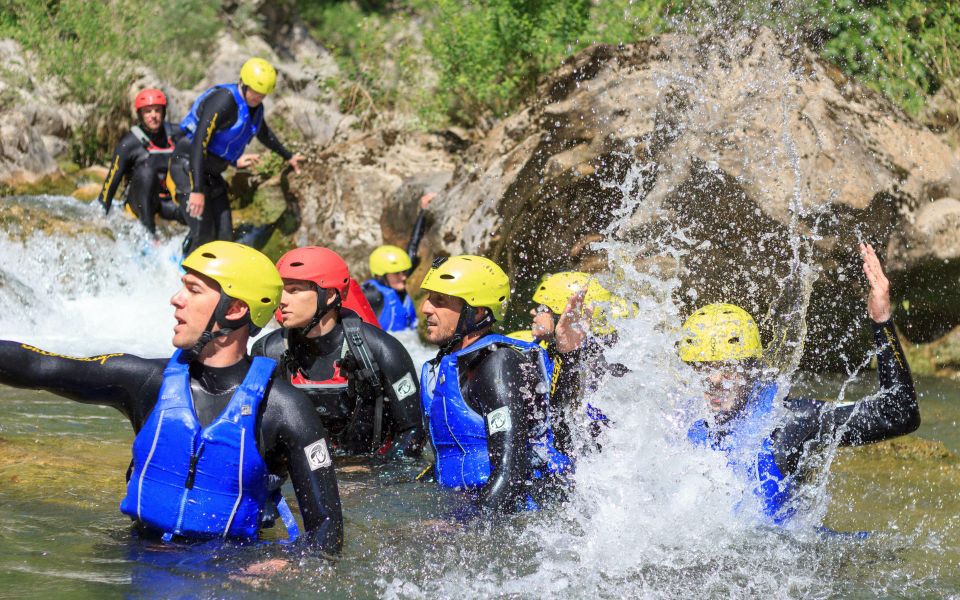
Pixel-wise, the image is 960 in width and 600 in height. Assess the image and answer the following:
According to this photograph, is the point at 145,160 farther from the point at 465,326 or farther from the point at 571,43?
the point at 465,326

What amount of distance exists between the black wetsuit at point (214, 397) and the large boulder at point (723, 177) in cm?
469

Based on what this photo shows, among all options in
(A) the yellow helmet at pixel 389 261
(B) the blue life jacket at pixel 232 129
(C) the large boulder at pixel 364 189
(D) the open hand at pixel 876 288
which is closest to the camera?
(D) the open hand at pixel 876 288

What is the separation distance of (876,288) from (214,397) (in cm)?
239

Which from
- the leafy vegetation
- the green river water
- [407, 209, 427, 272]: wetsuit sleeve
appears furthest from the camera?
the leafy vegetation

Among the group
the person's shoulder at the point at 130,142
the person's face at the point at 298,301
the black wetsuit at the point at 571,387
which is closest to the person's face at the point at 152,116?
the person's shoulder at the point at 130,142

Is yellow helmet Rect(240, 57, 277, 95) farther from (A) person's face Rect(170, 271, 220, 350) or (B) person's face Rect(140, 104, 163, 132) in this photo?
(A) person's face Rect(170, 271, 220, 350)

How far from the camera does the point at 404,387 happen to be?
5316 mm

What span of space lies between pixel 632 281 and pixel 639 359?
1.89 m

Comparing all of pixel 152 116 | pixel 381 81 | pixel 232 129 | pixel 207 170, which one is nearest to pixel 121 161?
pixel 152 116

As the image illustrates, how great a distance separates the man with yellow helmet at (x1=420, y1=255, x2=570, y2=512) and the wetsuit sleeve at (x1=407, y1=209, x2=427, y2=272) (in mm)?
4823

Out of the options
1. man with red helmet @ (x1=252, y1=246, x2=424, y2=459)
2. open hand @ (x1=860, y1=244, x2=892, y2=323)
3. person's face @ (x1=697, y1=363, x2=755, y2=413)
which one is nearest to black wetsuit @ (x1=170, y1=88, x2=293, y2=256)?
man with red helmet @ (x1=252, y1=246, x2=424, y2=459)

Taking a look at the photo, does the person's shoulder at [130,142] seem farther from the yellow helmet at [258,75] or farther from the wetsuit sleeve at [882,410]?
the wetsuit sleeve at [882,410]

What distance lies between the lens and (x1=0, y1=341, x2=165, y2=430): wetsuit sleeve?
10.7 ft

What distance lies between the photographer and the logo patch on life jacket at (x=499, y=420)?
4219 millimetres
